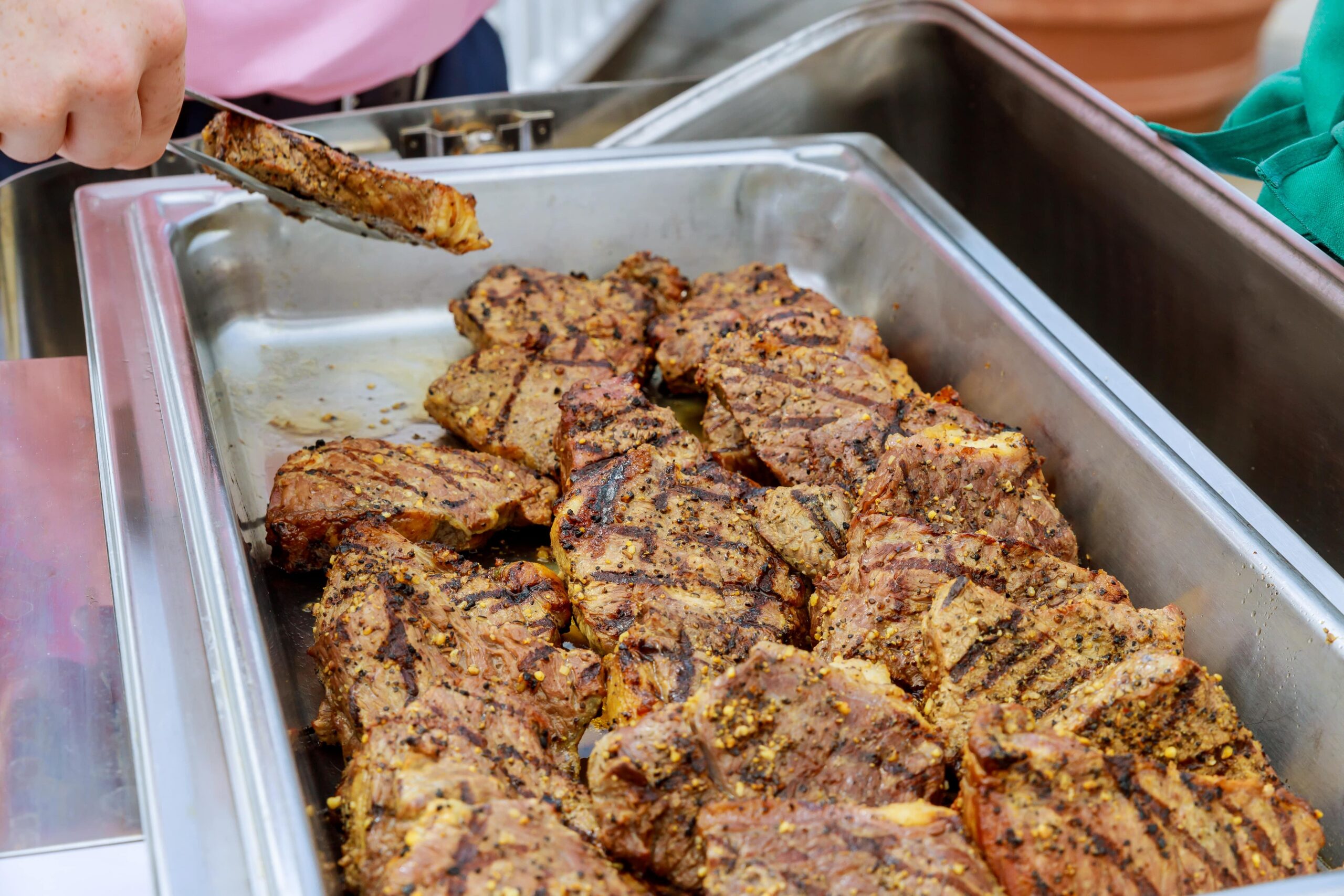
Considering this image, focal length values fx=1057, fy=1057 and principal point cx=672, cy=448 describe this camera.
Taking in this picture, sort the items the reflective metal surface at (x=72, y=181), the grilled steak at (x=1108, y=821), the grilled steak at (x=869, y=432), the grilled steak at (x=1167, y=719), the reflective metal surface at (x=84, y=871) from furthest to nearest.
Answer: the reflective metal surface at (x=72, y=181)
the grilled steak at (x=869, y=432)
the grilled steak at (x=1167, y=719)
the grilled steak at (x=1108, y=821)
the reflective metal surface at (x=84, y=871)

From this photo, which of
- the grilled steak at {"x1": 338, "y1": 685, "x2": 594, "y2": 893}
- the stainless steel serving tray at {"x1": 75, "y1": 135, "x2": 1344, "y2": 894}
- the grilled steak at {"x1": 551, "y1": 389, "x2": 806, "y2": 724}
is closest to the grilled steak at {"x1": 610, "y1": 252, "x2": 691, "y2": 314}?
the stainless steel serving tray at {"x1": 75, "y1": 135, "x2": 1344, "y2": 894}

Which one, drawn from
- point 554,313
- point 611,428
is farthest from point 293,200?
point 611,428

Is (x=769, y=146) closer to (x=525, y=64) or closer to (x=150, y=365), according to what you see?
(x=150, y=365)

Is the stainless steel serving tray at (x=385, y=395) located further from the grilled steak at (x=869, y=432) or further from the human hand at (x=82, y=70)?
the human hand at (x=82, y=70)

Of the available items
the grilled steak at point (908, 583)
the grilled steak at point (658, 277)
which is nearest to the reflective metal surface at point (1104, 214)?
the grilled steak at point (658, 277)

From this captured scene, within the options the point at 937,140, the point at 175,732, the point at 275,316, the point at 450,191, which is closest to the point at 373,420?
the point at 275,316

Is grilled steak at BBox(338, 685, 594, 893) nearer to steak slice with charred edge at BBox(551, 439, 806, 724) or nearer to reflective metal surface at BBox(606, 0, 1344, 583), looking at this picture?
steak slice with charred edge at BBox(551, 439, 806, 724)

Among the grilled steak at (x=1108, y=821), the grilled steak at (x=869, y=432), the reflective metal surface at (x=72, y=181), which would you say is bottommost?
the grilled steak at (x=1108, y=821)
